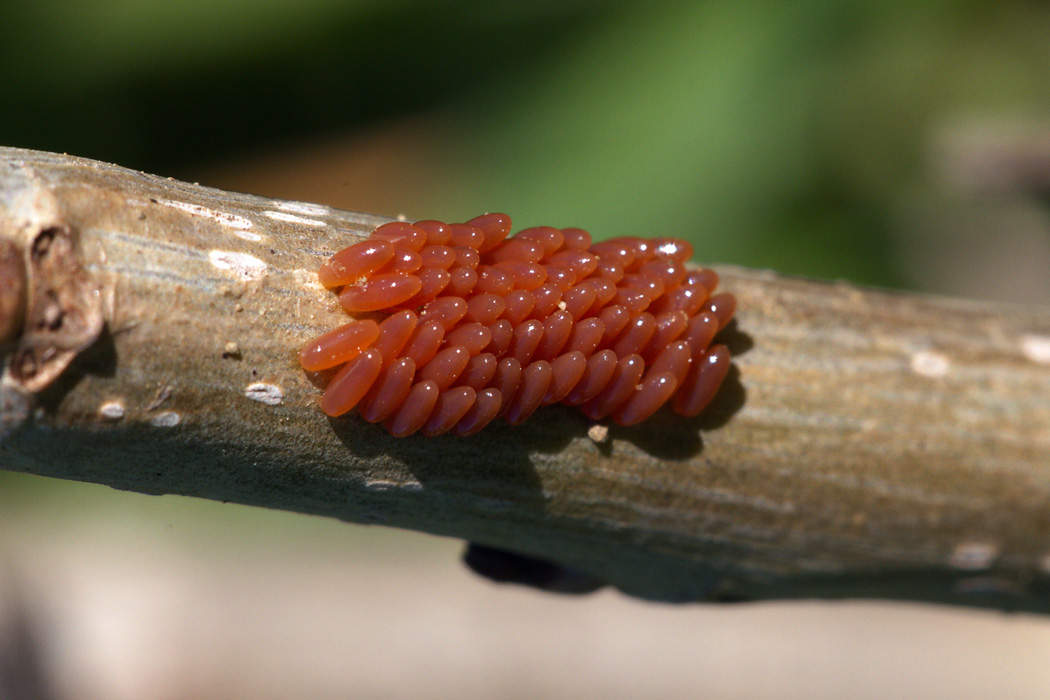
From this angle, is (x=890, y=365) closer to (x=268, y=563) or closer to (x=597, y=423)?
(x=597, y=423)

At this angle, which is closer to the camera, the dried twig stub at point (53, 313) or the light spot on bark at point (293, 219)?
the dried twig stub at point (53, 313)

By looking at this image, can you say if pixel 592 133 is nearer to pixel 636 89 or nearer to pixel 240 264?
pixel 636 89

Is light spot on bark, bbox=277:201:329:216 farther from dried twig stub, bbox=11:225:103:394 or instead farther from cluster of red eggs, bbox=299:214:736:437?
dried twig stub, bbox=11:225:103:394

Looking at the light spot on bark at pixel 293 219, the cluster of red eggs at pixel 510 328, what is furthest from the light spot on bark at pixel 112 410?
the light spot on bark at pixel 293 219

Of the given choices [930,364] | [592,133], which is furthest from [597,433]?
[592,133]

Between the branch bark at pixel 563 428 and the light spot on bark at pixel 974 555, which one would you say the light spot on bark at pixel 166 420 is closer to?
the branch bark at pixel 563 428

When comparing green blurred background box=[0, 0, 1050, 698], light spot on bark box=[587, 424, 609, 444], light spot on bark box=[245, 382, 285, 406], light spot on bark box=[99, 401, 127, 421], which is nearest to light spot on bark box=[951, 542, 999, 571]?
light spot on bark box=[587, 424, 609, 444]
